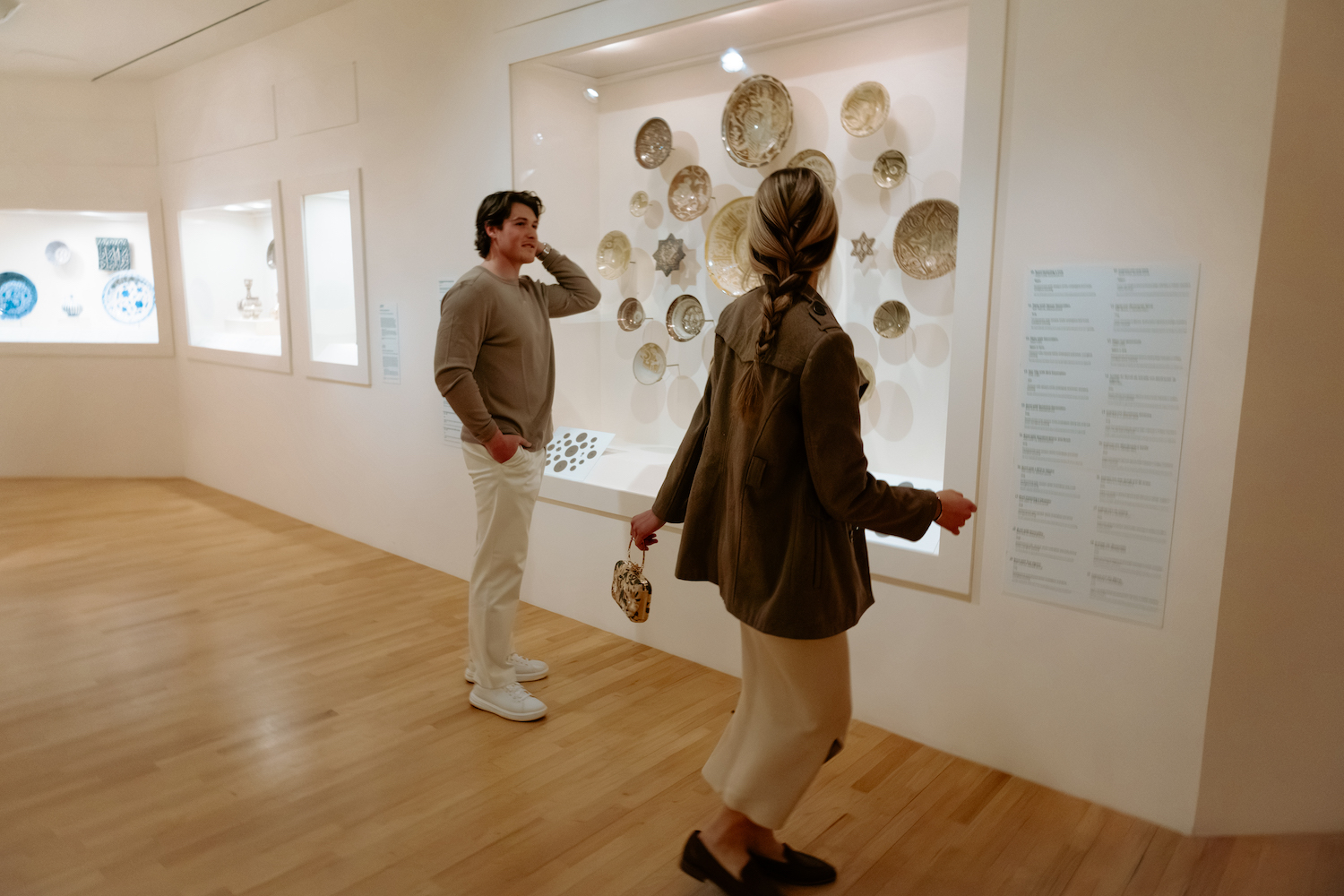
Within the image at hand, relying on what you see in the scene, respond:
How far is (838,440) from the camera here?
1.62 m

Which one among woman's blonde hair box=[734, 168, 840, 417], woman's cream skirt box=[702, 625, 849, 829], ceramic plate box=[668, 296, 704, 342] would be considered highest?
woman's blonde hair box=[734, 168, 840, 417]

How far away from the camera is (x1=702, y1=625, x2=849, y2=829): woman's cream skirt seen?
5.82ft

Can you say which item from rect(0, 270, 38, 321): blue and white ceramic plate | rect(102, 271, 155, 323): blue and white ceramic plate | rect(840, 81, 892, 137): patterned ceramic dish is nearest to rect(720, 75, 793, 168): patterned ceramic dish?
rect(840, 81, 892, 137): patterned ceramic dish

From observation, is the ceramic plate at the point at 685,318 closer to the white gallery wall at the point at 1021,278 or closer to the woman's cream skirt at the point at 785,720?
the white gallery wall at the point at 1021,278

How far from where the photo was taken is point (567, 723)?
2.87 m

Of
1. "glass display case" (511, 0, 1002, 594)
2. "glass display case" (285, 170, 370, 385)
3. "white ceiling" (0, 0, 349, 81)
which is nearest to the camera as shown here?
"glass display case" (511, 0, 1002, 594)

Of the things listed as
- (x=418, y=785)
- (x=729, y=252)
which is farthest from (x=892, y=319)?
(x=418, y=785)

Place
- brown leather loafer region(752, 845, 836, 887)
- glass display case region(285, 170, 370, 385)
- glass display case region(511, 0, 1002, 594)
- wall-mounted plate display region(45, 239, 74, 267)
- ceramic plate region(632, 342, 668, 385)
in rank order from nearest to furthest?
brown leather loafer region(752, 845, 836, 887) → glass display case region(511, 0, 1002, 594) → ceramic plate region(632, 342, 668, 385) → glass display case region(285, 170, 370, 385) → wall-mounted plate display region(45, 239, 74, 267)

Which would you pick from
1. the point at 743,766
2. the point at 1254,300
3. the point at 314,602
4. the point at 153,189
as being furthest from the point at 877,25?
the point at 153,189

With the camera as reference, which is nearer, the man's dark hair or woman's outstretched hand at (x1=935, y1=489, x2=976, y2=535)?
woman's outstretched hand at (x1=935, y1=489, x2=976, y2=535)

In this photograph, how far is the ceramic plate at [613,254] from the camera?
161 inches

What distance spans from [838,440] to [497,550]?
163 centimetres

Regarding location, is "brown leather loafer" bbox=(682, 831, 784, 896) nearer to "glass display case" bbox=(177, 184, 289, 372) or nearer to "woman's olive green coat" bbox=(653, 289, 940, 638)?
"woman's olive green coat" bbox=(653, 289, 940, 638)

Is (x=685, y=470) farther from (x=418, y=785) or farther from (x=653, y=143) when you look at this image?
(x=653, y=143)
